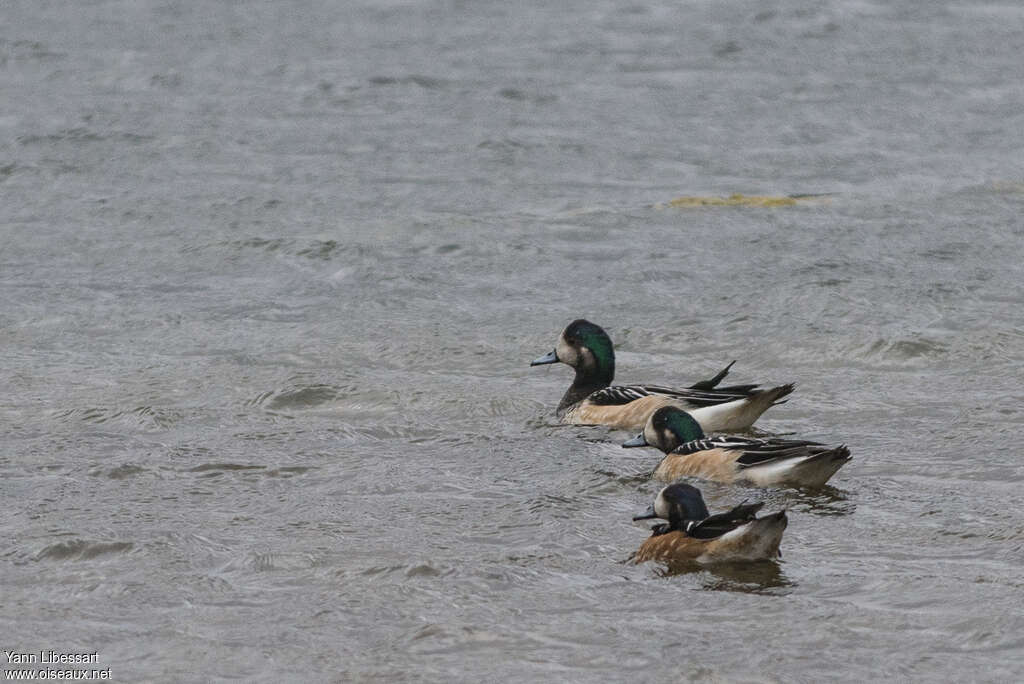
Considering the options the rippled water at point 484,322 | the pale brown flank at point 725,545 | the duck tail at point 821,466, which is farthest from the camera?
the duck tail at point 821,466

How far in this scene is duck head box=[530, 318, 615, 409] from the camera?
13359mm

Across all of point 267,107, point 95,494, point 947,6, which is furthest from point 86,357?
point 947,6

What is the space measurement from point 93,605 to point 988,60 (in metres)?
19.6

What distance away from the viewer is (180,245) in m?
18.1

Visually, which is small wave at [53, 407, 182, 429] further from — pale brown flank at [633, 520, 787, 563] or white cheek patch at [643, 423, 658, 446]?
pale brown flank at [633, 520, 787, 563]

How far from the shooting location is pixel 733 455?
11.0 metres

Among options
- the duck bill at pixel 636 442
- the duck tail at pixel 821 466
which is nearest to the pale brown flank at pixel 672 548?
the duck tail at pixel 821 466

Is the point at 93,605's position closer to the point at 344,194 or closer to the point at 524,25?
the point at 344,194

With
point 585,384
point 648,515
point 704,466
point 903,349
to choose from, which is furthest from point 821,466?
point 903,349

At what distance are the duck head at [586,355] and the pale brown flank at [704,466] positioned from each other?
7.36ft

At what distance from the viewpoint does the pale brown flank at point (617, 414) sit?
41.3ft

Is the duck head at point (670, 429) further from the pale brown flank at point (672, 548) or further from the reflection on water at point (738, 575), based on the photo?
the reflection on water at point (738, 575)

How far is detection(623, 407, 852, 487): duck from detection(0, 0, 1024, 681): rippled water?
0.43 feet

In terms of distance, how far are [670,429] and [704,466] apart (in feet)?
1.70
